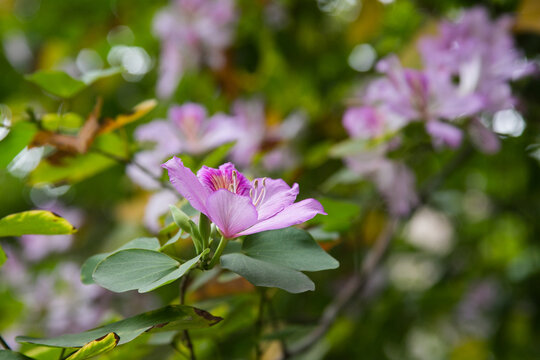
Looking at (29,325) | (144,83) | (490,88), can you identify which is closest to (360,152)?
(490,88)

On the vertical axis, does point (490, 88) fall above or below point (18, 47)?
above

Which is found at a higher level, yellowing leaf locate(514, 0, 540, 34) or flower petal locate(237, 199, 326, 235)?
flower petal locate(237, 199, 326, 235)

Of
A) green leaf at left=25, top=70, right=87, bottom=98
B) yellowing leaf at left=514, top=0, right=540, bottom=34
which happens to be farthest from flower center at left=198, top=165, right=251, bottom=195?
yellowing leaf at left=514, top=0, right=540, bottom=34

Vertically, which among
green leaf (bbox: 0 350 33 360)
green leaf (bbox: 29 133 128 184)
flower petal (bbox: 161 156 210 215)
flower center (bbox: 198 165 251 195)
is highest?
flower petal (bbox: 161 156 210 215)

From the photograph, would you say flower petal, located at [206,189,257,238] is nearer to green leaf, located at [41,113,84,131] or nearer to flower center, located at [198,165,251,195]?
flower center, located at [198,165,251,195]

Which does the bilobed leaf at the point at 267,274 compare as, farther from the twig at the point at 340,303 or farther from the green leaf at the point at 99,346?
the twig at the point at 340,303

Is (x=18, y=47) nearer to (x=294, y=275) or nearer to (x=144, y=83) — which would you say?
(x=144, y=83)
